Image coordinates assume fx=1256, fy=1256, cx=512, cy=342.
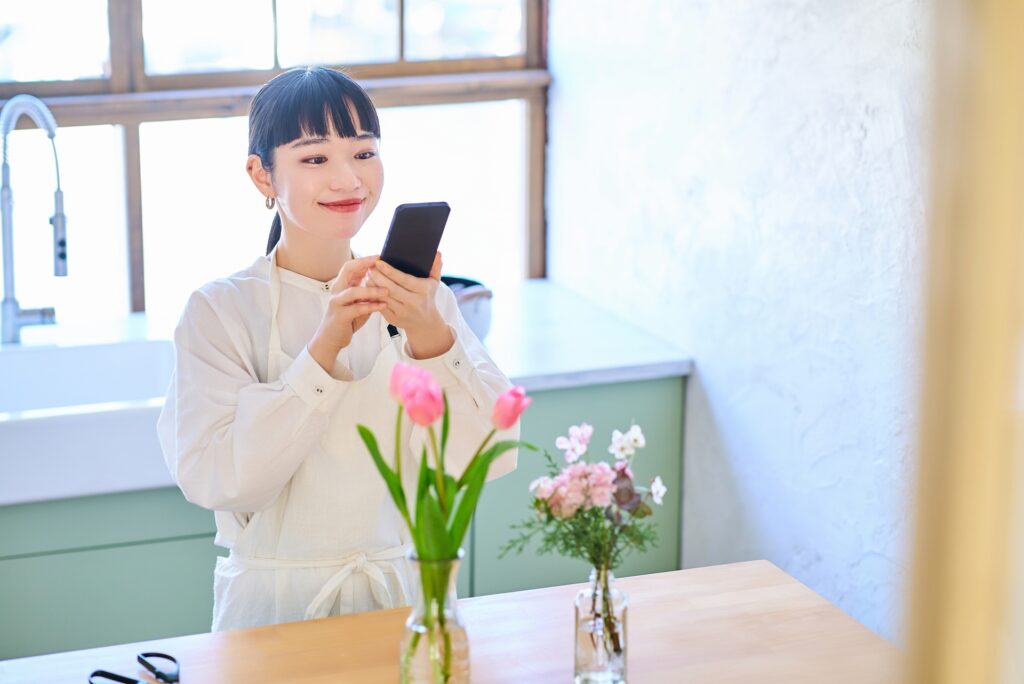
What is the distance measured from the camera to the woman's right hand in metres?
1.40

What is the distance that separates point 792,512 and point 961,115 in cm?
206

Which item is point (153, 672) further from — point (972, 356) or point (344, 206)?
point (972, 356)

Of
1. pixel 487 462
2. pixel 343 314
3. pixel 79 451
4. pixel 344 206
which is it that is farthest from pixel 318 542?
pixel 79 451

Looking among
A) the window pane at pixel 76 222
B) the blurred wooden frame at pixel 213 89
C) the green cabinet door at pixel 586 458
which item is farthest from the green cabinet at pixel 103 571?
the blurred wooden frame at pixel 213 89

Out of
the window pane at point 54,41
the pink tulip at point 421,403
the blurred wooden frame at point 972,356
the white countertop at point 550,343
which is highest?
the window pane at point 54,41

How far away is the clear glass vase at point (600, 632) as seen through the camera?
1198 millimetres

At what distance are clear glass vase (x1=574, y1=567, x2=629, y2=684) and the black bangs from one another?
2.07ft

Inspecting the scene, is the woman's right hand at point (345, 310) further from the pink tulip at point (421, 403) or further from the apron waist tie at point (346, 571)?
the pink tulip at point (421, 403)

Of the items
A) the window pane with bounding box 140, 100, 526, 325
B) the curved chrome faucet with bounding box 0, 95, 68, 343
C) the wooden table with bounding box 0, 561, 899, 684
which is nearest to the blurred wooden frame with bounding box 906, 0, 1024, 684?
the wooden table with bounding box 0, 561, 899, 684

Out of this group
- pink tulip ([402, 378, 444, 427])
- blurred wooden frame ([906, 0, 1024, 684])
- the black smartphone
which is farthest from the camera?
the black smartphone

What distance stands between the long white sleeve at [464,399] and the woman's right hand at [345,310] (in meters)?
0.11

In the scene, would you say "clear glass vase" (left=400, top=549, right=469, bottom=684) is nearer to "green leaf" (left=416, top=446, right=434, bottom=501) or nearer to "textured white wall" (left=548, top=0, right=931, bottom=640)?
"green leaf" (left=416, top=446, right=434, bottom=501)

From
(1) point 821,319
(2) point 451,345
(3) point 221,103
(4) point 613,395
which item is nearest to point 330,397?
(2) point 451,345

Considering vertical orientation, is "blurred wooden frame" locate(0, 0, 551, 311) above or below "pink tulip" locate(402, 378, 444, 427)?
above
